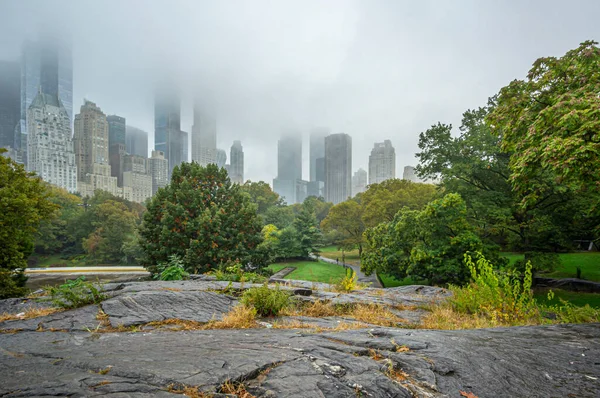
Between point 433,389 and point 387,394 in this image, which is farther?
point 433,389

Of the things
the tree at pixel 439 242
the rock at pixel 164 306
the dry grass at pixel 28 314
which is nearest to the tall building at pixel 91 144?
the tree at pixel 439 242

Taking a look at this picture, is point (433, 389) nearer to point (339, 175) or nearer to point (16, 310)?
point (16, 310)

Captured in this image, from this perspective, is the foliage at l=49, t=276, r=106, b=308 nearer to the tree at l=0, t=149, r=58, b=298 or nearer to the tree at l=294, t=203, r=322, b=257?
the tree at l=0, t=149, r=58, b=298

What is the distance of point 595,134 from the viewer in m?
6.12

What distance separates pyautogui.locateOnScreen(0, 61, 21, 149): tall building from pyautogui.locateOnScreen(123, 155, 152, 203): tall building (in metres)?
83.4

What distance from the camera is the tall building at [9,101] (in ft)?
524

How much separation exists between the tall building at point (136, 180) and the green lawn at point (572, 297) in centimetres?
11551

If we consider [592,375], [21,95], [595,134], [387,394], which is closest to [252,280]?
[387,394]

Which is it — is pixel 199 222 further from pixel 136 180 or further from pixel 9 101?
pixel 9 101

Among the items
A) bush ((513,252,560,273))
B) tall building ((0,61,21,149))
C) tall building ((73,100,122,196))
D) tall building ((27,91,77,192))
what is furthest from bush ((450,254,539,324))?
tall building ((0,61,21,149))

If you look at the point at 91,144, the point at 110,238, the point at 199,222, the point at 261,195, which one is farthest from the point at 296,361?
the point at 91,144

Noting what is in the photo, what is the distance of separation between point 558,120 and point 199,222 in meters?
15.6

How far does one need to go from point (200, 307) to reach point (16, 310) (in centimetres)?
354

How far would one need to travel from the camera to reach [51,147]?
349ft
